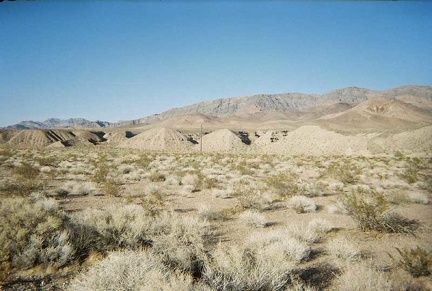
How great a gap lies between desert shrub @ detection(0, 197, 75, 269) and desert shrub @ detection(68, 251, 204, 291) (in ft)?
5.08

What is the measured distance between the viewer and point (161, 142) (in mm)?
70250

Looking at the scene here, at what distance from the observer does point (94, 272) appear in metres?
3.73

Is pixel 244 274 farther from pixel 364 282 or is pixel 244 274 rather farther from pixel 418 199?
pixel 418 199

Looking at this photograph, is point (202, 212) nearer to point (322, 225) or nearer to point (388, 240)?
point (322, 225)

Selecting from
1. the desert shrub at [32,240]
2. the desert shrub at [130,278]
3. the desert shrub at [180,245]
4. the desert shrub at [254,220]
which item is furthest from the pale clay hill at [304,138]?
the desert shrub at [32,240]

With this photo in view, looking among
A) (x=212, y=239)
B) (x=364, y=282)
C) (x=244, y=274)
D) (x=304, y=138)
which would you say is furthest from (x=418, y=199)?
(x=304, y=138)

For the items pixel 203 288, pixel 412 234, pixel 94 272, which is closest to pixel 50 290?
pixel 94 272

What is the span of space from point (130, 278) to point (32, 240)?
9.16 ft

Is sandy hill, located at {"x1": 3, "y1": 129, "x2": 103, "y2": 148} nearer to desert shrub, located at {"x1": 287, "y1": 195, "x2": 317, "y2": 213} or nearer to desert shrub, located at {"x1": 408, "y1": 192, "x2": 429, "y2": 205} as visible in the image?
desert shrub, located at {"x1": 287, "y1": 195, "x2": 317, "y2": 213}

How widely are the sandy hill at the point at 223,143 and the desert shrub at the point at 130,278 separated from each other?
5722 centimetres

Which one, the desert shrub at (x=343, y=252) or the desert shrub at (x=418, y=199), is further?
the desert shrub at (x=418, y=199)

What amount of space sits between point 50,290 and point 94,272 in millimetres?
1251

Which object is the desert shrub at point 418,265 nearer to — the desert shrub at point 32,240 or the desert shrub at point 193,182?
the desert shrub at point 32,240

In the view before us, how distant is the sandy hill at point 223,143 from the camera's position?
2479 inches
